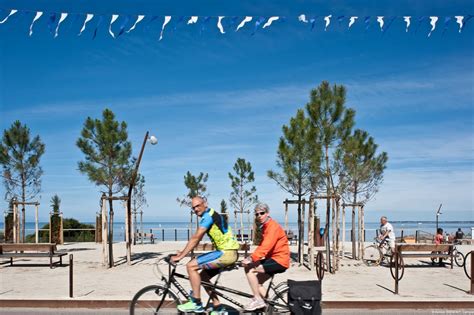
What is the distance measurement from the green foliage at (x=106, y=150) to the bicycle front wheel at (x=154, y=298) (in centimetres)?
1786

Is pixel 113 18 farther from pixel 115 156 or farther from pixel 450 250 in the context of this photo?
pixel 115 156

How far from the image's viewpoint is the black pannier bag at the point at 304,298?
25.1 ft

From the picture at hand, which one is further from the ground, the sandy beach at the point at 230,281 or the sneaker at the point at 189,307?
the sneaker at the point at 189,307

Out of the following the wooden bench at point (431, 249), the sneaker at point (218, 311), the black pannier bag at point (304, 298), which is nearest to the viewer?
the black pannier bag at point (304, 298)

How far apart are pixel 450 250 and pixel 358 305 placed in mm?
8921

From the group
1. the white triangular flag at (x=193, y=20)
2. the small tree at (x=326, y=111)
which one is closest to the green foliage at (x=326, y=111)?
the small tree at (x=326, y=111)

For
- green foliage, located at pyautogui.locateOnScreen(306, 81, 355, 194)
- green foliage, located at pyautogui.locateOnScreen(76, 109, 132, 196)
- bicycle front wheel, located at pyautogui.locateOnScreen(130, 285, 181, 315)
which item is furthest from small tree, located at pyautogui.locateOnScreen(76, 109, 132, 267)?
bicycle front wheel, located at pyautogui.locateOnScreen(130, 285, 181, 315)

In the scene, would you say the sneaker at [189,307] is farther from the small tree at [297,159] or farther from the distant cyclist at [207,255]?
the small tree at [297,159]

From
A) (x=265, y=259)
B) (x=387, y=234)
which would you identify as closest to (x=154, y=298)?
(x=265, y=259)

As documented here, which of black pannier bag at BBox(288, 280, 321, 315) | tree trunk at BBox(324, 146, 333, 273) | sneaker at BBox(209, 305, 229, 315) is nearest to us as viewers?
black pannier bag at BBox(288, 280, 321, 315)

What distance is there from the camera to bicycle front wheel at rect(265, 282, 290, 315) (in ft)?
26.2

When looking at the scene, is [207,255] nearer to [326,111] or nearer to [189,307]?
[189,307]

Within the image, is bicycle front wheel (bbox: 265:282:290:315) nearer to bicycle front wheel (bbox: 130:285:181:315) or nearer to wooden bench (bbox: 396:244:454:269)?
bicycle front wheel (bbox: 130:285:181:315)

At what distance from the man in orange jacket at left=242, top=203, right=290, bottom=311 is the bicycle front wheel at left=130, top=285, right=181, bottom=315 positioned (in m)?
1.08
